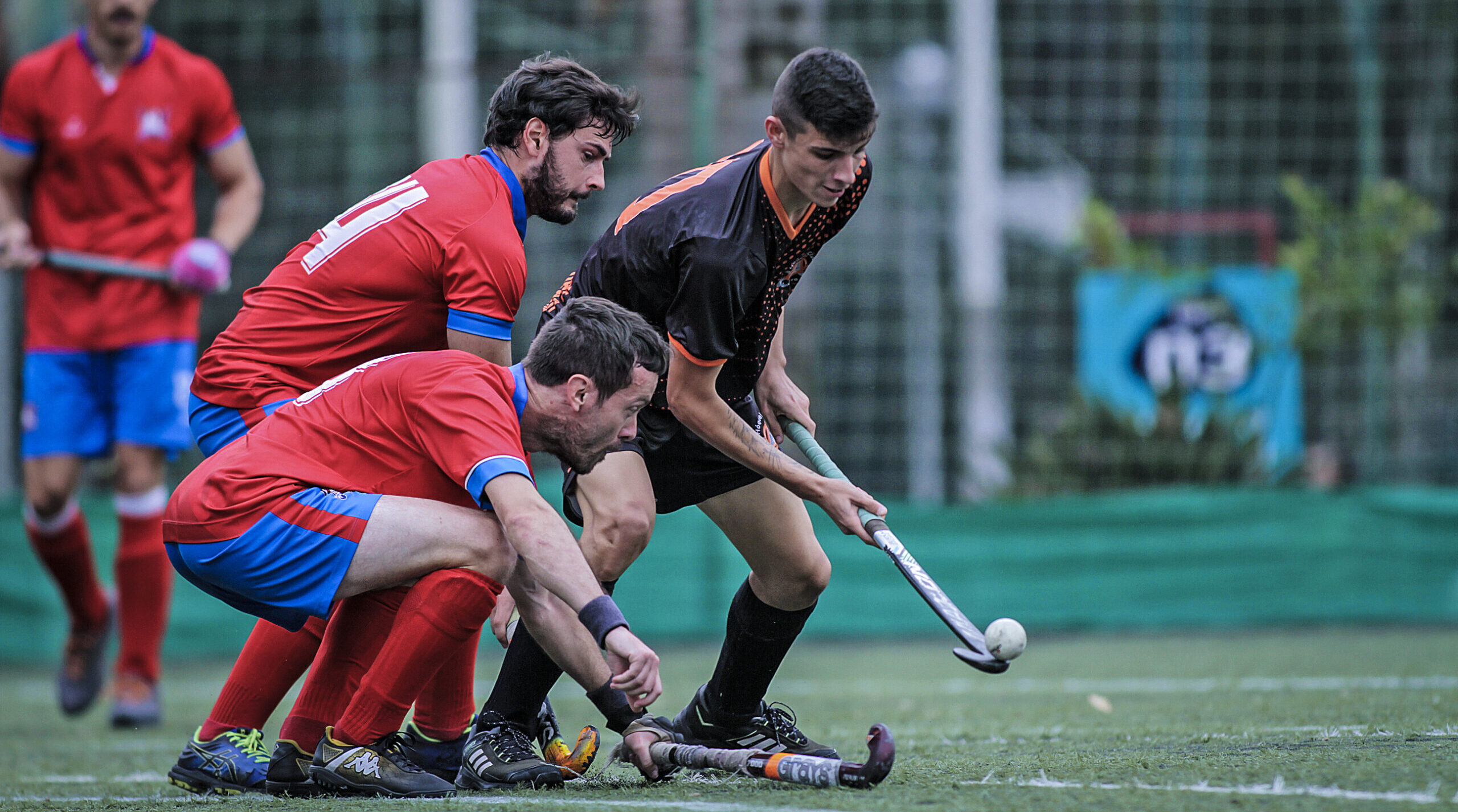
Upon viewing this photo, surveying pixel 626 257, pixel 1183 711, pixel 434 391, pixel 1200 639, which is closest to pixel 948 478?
pixel 1200 639

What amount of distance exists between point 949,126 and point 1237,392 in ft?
8.09

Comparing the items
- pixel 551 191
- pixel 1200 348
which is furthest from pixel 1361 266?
pixel 551 191

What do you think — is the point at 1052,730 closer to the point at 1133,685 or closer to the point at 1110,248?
the point at 1133,685

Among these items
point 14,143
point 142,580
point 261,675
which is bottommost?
point 142,580

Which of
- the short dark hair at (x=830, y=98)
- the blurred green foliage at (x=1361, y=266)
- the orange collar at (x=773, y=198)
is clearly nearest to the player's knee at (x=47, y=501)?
the orange collar at (x=773, y=198)

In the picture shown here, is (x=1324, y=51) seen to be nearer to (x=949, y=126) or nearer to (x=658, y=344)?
(x=949, y=126)

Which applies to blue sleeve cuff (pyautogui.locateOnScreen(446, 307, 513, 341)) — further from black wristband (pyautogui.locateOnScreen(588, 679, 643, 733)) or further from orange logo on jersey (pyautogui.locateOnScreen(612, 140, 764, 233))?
black wristband (pyautogui.locateOnScreen(588, 679, 643, 733))

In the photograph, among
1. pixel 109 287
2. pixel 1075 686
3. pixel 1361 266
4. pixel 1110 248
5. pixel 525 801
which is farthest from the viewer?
pixel 1110 248

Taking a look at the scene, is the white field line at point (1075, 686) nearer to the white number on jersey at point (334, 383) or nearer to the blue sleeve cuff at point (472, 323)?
the blue sleeve cuff at point (472, 323)

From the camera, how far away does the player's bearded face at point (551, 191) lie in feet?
11.1

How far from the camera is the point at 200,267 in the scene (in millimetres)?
4824

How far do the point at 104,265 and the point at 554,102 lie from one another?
2279 mm

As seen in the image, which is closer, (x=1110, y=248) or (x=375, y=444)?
(x=375, y=444)

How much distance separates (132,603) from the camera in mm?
4914
